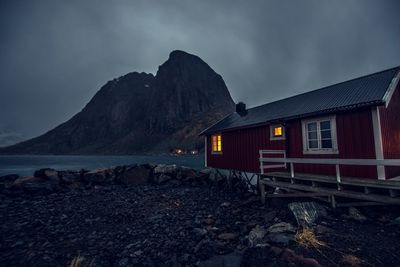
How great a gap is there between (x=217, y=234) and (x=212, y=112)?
15578cm

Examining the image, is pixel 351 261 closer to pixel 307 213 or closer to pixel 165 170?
pixel 307 213

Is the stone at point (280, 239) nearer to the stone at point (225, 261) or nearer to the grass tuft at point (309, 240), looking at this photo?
the grass tuft at point (309, 240)

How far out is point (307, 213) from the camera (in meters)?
6.83

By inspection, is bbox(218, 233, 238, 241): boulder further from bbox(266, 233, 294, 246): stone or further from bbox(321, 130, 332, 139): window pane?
bbox(321, 130, 332, 139): window pane

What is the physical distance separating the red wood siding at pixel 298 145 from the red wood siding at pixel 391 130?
28.4 inches

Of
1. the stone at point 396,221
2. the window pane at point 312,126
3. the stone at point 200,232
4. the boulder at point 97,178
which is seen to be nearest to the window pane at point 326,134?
the window pane at point 312,126

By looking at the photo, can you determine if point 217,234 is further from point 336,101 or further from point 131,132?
point 131,132

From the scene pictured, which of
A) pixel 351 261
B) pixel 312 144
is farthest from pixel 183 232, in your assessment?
pixel 312 144

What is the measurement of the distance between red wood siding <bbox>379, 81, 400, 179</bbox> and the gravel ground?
9.97 feet

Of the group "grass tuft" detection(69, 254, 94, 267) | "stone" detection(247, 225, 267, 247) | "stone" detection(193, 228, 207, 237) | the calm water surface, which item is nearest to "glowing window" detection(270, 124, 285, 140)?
"stone" detection(247, 225, 267, 247)

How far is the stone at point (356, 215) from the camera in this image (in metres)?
6.59

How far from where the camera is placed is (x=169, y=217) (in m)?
9.52

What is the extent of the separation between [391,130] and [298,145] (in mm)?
4012

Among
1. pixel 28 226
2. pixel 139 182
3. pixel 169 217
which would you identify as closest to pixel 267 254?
pixel 169 217
